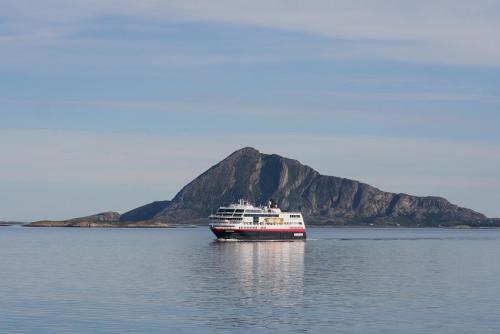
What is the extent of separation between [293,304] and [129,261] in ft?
231

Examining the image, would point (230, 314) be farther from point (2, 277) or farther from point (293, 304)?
point (2, 277)

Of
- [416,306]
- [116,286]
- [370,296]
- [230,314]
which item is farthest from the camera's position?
[116,286]

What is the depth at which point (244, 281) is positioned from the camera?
105125 millimetres

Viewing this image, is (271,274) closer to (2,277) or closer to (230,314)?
(2,277)

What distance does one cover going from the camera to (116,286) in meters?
96.9

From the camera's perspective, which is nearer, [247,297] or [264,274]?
[247,297]

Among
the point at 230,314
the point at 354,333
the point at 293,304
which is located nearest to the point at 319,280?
the point at 293,304

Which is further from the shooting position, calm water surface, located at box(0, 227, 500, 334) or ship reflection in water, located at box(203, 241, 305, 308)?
ship reflection in water, located at box(203, 241, 305, 308)

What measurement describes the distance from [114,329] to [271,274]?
5338 centimetres

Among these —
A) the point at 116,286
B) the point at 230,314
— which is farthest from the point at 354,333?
the point at 116,286

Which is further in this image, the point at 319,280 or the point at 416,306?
the point at 319,280

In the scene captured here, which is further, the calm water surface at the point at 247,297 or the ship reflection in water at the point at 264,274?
the ship reflection in water at the point at 264,274

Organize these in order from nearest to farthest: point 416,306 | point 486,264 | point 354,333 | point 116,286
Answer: point 354,333, point 416,306, point 116,286, point 486,264

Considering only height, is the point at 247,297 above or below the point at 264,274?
below
